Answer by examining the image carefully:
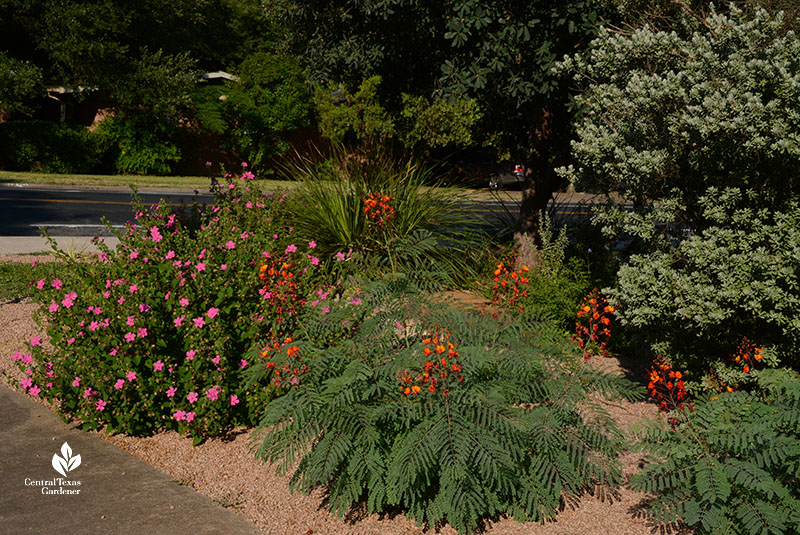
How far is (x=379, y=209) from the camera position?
7395 mm

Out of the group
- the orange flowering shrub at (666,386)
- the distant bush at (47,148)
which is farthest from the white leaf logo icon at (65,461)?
the distant bush at (47,148)

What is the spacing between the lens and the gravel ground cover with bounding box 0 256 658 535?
3.60m

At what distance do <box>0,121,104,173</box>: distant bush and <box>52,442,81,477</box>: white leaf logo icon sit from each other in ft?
74.1

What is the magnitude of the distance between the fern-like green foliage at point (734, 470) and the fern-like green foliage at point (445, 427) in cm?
34

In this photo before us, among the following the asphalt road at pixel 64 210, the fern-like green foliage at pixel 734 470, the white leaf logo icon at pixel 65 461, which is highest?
the asphalt road at pixel 64 210

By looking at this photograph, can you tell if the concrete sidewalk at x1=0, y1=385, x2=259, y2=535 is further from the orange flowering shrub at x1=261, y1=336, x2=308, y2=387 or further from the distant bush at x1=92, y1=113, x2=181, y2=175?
the distant bush at x1=92, y1=113, x2=181, y2=175

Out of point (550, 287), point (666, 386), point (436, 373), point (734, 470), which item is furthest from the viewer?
point (550, 287)

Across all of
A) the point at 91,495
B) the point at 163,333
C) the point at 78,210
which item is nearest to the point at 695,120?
the point at 163,333

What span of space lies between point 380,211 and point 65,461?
403cm

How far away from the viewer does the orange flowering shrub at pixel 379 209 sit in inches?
275

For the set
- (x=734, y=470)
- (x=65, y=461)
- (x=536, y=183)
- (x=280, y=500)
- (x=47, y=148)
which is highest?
(x=47, y=148)

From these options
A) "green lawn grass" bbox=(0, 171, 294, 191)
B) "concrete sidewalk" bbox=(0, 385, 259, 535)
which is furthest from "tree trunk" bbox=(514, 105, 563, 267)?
"green lawn grass" bbox=(0, 171, 294, 191)

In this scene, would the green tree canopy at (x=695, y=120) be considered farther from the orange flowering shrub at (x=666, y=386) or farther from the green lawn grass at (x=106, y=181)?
the green lawn grass at (x=106, y=181)

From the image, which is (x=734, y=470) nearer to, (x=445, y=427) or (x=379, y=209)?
(x=445, y=427)
